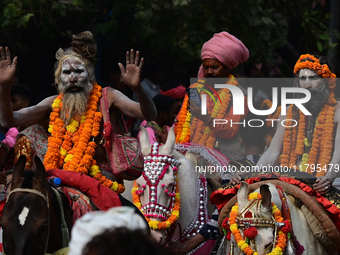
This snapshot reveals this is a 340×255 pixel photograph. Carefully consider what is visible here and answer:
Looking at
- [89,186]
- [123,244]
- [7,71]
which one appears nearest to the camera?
A: [123,244]

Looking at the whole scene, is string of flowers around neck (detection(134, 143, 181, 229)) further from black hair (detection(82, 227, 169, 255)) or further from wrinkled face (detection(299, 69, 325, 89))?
black hair (detection(82, 227, 169, 255))

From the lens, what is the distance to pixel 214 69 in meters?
7.16

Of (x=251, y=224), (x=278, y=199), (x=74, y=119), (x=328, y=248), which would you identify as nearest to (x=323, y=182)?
(x=328, y=248)

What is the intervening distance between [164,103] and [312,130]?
292 centimetres

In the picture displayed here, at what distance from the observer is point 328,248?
16.9 feet

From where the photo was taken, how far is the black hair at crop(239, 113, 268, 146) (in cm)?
714

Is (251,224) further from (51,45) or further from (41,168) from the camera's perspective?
(51,45)

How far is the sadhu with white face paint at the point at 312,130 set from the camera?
19.8 ft

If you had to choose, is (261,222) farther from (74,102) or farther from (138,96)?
(74,102)

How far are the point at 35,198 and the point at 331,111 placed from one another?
347 cm

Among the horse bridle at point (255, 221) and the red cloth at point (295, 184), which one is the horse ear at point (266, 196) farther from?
the red cloth at point (295, 184)

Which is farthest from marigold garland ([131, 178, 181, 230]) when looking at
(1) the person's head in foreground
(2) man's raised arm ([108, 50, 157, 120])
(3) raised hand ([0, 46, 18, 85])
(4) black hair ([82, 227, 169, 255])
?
(4) black hair ([82, 227, 169, 255])

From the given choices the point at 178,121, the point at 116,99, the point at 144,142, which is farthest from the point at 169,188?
the point at 178,121

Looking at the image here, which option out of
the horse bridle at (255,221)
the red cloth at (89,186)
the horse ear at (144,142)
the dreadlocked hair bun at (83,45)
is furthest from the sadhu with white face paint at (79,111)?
the horse bridle at (255,221)
